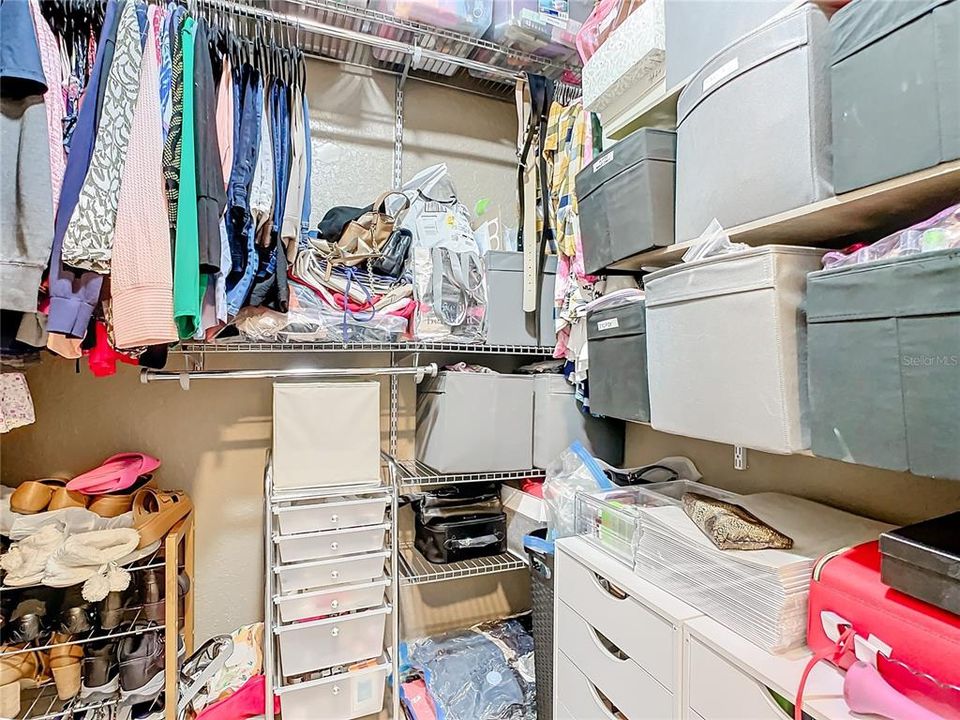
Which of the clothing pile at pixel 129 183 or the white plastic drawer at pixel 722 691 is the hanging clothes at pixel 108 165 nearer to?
the clothing pile at pixel 129 183

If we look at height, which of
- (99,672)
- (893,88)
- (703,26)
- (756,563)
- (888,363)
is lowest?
(99,672)

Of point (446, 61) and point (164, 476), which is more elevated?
point (446, 61)

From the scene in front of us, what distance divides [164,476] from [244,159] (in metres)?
1.05

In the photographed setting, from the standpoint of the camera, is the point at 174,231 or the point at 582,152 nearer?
the point at 174,231

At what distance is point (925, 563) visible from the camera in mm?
727

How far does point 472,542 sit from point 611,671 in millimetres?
706

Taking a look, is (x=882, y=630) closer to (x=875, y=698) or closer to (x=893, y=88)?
(x=875, y=698)

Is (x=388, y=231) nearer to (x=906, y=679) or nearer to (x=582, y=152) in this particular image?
(x=582, y=152)

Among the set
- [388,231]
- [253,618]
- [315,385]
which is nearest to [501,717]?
[253,618]

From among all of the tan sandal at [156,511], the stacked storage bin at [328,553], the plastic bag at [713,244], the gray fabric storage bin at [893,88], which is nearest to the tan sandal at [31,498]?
the tan sandal at [156,511]

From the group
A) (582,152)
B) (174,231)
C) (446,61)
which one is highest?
(446,61)

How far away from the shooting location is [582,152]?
5.40 ft

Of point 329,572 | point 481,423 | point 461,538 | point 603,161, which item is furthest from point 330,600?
point 603,161

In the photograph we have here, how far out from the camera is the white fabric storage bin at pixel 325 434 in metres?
1.57
